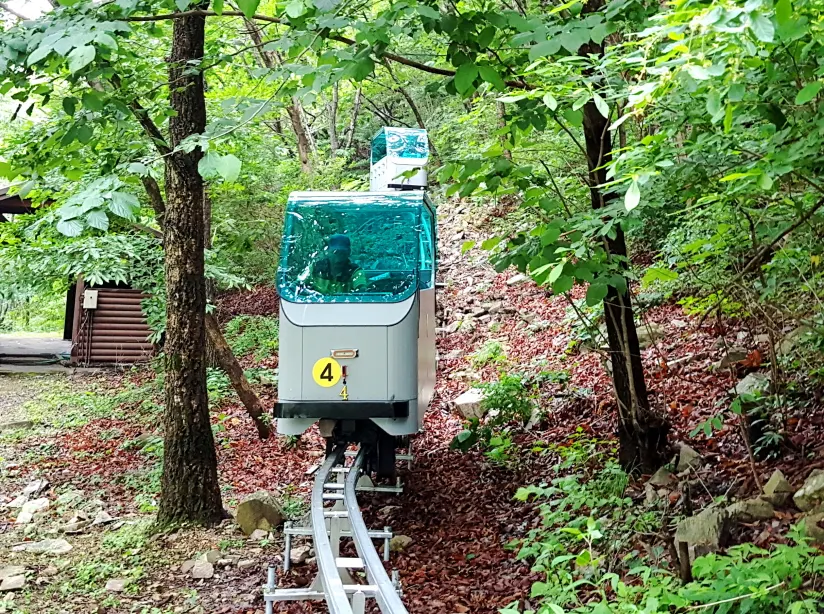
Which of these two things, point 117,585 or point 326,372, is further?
point 326,372

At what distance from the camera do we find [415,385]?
6.80 m

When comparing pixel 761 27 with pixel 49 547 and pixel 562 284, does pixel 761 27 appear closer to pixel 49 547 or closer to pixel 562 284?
pixel 562 284

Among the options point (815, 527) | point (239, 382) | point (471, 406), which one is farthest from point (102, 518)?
point (815, 527)

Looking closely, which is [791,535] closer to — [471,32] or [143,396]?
[471,32]

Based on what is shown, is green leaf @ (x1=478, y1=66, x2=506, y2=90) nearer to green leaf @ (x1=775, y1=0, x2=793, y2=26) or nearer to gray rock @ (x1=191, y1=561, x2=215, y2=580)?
green leaf @ (x1=775, y1=0, x2=793, y2=26)

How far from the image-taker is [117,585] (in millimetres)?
5418

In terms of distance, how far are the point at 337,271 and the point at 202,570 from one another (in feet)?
9.72

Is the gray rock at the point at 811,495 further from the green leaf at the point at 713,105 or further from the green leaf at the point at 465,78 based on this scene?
the green leaf at the point at 465,78

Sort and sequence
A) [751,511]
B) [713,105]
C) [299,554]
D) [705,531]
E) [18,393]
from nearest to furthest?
[713,105] < [705,531] < [751,511] < [299,554] < [18,393]

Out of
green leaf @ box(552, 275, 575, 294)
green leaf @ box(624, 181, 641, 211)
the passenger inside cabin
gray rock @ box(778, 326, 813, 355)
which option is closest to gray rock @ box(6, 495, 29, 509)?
the passenger inside cabin

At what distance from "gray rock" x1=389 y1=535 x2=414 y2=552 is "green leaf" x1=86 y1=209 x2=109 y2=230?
445 cm

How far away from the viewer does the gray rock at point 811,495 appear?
4.68 metres

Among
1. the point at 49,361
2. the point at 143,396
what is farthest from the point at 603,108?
the point at 49,361

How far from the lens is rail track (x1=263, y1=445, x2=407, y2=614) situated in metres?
3.70
